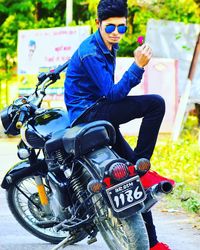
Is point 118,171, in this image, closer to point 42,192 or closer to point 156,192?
point 156,192

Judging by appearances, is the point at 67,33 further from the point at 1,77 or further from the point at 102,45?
the point at 102,45

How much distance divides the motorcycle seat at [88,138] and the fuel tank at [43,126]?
1.66ft

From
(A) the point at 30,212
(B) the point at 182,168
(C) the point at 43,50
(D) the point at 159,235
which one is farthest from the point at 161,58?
(A) the point at 30,212

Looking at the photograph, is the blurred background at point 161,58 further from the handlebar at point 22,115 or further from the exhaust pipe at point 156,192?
the exhaust pipe at point 156,192

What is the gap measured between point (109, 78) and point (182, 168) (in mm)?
5856

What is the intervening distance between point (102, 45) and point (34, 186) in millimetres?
1547

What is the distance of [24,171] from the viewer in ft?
22.5

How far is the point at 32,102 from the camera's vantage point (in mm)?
6754

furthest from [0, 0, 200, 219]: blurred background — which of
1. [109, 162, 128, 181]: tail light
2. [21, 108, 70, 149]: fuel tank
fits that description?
[109, 162, 128, 181]: tail light

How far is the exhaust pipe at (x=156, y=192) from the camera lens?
18.7ft

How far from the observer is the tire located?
697cm

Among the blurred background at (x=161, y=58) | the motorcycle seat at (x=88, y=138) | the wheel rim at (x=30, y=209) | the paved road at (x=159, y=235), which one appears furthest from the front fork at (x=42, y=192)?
the blurred background at (x=161, y=58)

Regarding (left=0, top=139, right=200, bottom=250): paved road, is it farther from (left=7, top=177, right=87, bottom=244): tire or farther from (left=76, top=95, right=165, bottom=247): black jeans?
(left=76, top=95, right=165, bottom=247): black jeans

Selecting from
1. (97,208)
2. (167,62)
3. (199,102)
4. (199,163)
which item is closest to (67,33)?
(167,62)
